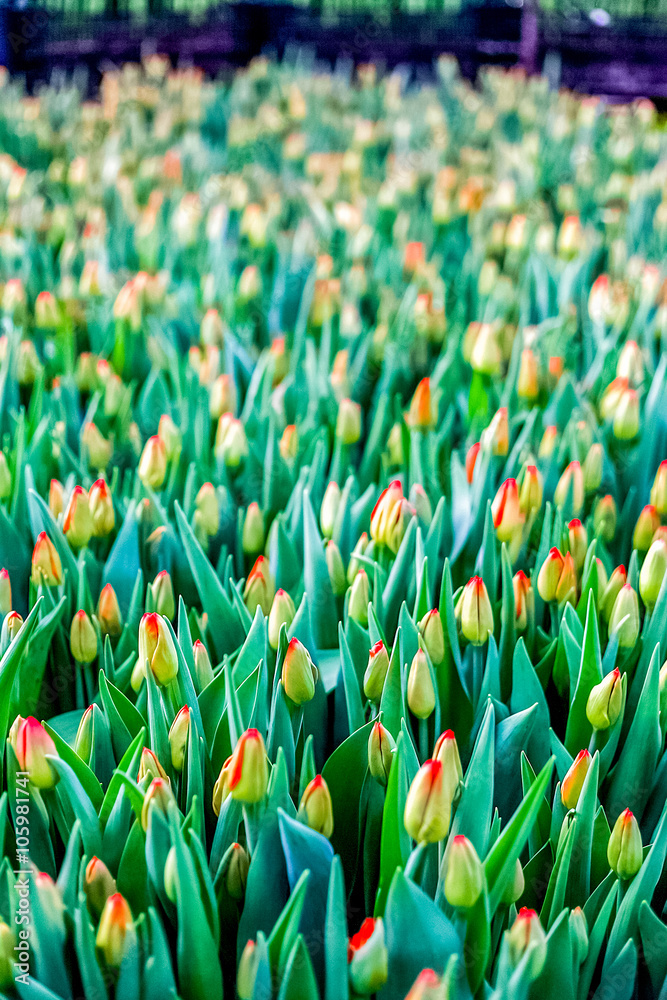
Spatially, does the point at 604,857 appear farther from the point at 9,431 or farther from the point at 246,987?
the point at 9,431

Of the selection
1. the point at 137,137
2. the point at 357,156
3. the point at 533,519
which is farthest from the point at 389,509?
the point at 137,137

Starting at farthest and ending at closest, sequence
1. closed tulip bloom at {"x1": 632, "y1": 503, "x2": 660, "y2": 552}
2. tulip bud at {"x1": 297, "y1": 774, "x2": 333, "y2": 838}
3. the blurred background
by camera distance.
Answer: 1. the blurred background
2. closed tulip bloom at {"x1": 632, "y1": 503, "x2": 660, "y2": 552}
3. tulip bud at {"x1": 297, "y1": 774, "x2": 333, "y2": 838}

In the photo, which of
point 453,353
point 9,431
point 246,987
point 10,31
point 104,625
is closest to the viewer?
point 246,987

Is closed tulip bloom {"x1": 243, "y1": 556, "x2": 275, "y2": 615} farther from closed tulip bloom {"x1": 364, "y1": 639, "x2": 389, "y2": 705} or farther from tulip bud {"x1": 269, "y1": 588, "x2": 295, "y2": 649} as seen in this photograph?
closed tulip bloom {"x1": 364, "y1": 639, "x2": 389, "y2": 705}

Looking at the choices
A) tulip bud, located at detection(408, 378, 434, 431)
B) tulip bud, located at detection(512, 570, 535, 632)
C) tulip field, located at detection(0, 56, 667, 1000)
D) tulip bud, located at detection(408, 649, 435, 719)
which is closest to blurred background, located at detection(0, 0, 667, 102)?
tulip field, located at detection(0, 56, 667, 1000)

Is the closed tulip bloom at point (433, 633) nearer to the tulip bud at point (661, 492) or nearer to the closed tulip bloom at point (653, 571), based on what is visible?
the closed tulip bloom at point (653, 571)

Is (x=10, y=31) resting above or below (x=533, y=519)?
above

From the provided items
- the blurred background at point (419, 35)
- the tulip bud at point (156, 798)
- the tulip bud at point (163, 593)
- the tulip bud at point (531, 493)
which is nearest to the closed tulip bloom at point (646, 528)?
the tulip bud at point (531, 493)
